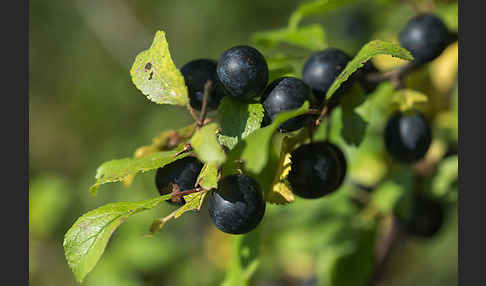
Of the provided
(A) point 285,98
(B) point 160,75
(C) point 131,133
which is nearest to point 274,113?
(A) point 285,98

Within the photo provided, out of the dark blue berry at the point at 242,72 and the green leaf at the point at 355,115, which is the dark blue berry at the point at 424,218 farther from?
the dark blue berry at the point at 242,72

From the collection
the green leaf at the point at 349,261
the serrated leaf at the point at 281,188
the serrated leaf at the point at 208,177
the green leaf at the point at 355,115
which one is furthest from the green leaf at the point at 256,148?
the green leaf at the point at 349,261

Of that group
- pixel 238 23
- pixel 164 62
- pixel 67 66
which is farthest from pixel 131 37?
pixel 164 62

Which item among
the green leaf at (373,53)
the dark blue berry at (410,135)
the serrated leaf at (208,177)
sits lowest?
the dark blue berry at (410,135)

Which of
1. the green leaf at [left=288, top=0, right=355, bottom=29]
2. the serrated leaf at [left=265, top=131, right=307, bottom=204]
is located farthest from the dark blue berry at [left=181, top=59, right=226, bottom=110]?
the green leaf at [left=288, top=0, right=355, bottom=29]

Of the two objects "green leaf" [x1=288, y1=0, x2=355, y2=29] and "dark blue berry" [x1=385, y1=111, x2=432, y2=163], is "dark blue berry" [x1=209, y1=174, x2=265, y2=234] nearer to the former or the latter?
"dark blue berry" [x1=385, y1=111, x2=432, y2=163]
